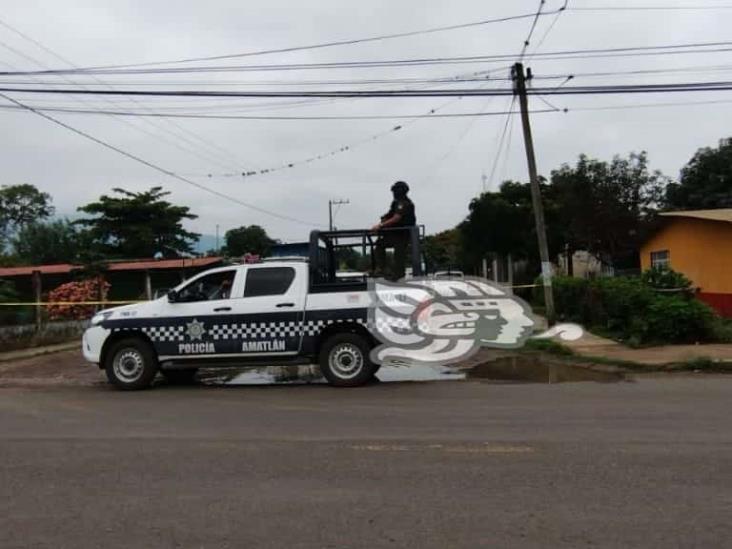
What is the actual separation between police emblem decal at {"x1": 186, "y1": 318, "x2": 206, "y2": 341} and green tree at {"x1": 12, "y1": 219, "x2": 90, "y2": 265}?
44720mm

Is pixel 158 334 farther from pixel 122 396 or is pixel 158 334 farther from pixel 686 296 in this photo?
pixel 686 296

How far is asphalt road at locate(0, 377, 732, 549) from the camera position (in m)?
4.56

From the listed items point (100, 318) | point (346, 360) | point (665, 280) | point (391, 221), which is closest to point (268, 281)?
point (346, 360)

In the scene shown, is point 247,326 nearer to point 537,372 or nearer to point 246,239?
point 537,372

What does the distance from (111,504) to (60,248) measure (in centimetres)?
5386

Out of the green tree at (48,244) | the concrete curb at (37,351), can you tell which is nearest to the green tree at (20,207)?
the green tree at (48,244)

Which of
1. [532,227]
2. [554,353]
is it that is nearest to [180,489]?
[554,353]

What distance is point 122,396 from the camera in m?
10.9

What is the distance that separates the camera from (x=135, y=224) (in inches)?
1953

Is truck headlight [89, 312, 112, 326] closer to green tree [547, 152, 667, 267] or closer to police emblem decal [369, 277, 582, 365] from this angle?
police emblem decal [369, 277, 582, 365]

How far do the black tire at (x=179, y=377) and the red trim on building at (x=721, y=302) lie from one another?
1432 cm

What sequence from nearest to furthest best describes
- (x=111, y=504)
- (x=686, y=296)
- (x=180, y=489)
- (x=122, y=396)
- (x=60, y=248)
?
(x=111, y=504), (x=180, y=489), (x=122, y=396), (x=686, y=296), (x=60, y=248)

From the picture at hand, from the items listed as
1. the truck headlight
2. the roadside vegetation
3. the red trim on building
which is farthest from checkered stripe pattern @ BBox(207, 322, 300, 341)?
the red trim on building

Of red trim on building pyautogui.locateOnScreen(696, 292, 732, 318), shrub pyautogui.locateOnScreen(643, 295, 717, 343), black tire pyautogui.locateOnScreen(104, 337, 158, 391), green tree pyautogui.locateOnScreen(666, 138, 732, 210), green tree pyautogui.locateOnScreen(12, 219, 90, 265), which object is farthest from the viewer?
green tree pyautogui.locateOnScreen(12, 219, 90, 265)
